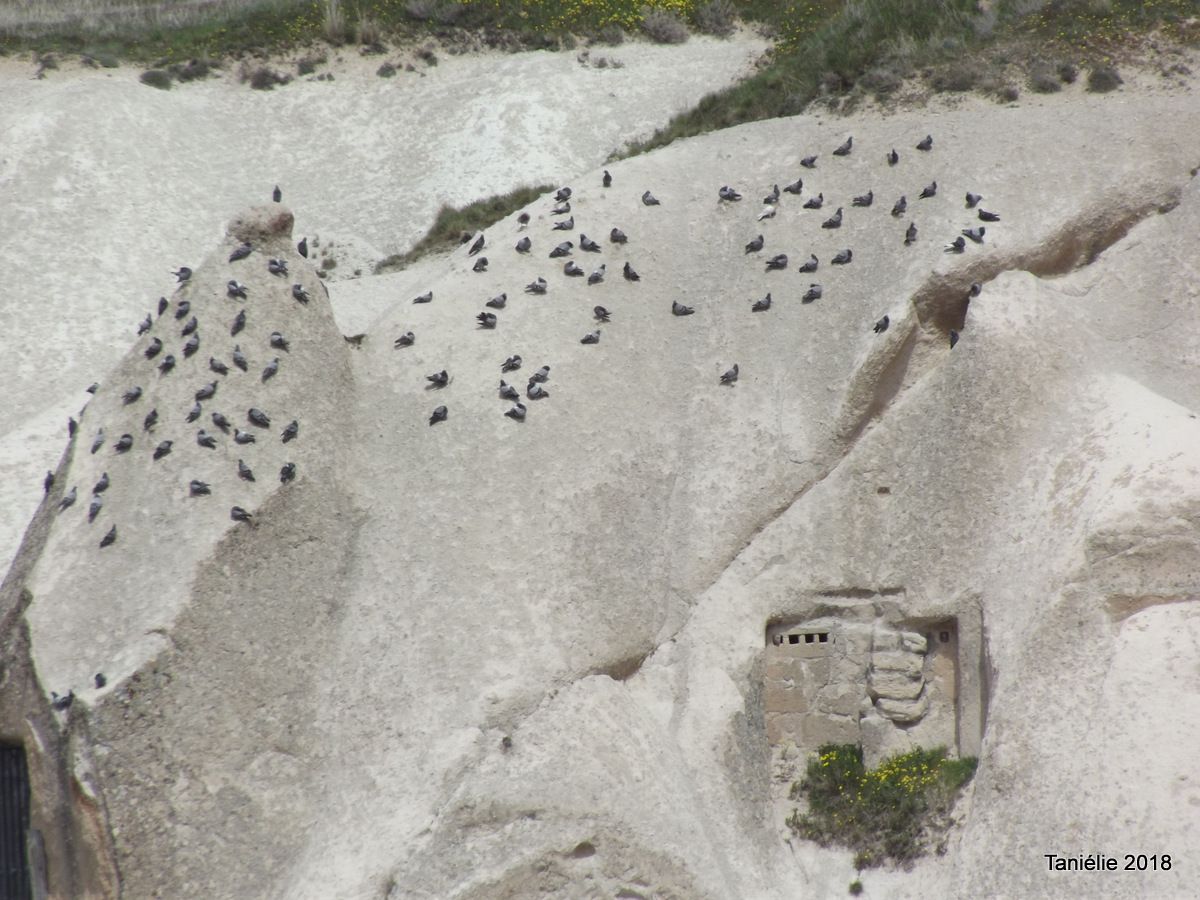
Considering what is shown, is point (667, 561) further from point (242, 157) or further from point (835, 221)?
point (242, 157)

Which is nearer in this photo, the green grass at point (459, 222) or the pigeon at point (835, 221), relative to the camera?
the pigeon at point (835, 221)

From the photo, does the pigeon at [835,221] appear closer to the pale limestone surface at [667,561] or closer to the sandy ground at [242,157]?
the pale limestone surface at [667,561]

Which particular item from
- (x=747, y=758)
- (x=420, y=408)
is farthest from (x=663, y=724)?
(x=420, y=408)

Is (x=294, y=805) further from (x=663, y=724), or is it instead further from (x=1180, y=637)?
(x=1180, y=637)

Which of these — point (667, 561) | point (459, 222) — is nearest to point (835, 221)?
point (667, 561)

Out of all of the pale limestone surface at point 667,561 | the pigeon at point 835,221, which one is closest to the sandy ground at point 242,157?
the pale limestone surface at point 667,561

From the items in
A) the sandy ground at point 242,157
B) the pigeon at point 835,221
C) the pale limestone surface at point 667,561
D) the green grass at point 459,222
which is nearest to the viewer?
the pale limestone surface at point 667,561

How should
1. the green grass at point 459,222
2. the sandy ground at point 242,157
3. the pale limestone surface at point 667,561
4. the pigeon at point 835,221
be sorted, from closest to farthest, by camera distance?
the pale limestone surface at point 667,561, the pigeon at point 835,221, the sandy ground at point 242,157, the green grass at point 459,222
